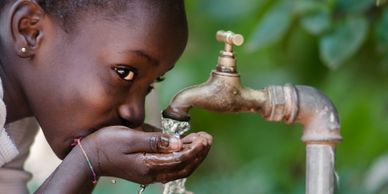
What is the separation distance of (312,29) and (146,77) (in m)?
0.47

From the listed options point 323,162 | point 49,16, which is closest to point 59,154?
point 49,16

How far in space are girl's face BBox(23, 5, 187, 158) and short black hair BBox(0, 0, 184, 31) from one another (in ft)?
0.04

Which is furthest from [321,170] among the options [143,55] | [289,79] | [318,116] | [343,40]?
[289,79]

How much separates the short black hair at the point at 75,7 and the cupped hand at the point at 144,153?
0.19 metres

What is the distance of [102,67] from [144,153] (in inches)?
7.0

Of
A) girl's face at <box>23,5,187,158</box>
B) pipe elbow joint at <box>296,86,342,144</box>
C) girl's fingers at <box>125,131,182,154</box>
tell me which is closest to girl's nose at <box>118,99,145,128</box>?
girl's face at <box>23,5,187,158</box>

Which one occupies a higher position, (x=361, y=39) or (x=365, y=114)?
(x=361, y=39)

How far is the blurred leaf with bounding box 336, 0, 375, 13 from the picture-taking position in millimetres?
2328

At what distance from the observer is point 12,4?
6.59 feet

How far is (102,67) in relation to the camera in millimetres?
1937

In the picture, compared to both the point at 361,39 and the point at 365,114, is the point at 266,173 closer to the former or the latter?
the point at 365,114

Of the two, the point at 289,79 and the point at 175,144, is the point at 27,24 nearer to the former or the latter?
the point at 175,144

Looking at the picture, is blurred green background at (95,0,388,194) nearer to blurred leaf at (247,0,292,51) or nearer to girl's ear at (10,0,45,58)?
blurred leaf at (247,0,292,51)

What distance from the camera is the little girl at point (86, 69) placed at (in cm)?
188
